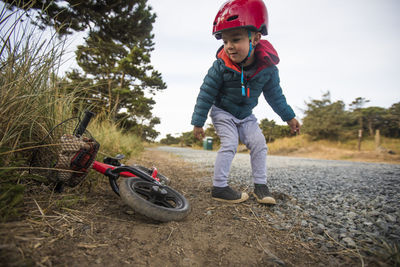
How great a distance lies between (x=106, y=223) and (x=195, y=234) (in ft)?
1.87

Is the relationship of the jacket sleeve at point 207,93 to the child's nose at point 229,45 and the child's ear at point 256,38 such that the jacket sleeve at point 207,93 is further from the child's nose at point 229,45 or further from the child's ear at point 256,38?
the child's ear at point 256,38

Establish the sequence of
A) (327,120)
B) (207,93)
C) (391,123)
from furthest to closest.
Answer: (327,120) < (391,123) < (207,93)

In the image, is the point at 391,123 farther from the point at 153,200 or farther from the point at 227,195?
the point at 153,200

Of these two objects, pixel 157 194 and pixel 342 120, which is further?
pixel 342 120

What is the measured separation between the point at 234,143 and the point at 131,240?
140 centimetres

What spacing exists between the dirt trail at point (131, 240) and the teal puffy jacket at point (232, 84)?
1.22 meters

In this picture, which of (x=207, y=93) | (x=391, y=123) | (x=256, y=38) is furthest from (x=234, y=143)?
(x=391, y=123)

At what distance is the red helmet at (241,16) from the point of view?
191cm

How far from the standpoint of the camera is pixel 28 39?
4.71 ft

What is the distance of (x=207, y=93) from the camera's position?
2.20 meters

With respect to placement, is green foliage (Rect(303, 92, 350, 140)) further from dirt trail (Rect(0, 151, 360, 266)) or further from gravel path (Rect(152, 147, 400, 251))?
dirt trail (Rect(0, 151, 360, 266))

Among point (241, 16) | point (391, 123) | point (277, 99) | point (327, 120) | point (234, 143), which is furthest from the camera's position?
point (327, 120)

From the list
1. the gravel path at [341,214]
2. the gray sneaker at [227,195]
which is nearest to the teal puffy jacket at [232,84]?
the gray sneaker at [227,195]

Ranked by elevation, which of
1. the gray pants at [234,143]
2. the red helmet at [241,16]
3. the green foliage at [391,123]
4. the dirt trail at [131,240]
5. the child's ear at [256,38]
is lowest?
the dirt trail at [131,240]
